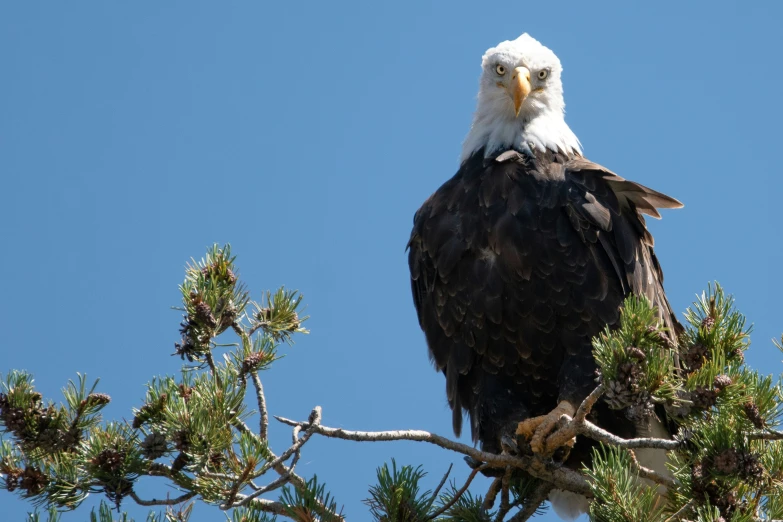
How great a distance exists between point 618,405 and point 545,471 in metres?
1.06

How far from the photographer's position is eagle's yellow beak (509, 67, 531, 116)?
14.5 feet

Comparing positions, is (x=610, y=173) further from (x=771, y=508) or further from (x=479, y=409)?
(x=771, y=508)

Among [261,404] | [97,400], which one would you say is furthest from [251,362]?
[97,400]

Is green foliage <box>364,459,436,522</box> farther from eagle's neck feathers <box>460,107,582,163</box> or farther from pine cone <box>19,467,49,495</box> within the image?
eagle's neck feathers <box>460,107,582,163</box>

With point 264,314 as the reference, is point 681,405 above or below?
below

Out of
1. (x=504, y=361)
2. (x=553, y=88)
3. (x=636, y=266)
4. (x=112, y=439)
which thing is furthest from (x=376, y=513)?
(x=553, y=88)

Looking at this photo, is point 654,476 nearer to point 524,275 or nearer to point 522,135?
point 524,275

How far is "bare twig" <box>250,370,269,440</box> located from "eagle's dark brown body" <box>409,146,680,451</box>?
4.17ft

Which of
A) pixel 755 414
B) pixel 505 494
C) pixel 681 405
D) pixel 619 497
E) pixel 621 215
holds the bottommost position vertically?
pixel 619 497

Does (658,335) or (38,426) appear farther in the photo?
(38,426)

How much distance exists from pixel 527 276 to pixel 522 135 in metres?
0.93

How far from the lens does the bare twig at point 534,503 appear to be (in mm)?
3660

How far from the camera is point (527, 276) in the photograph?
12.7 ft

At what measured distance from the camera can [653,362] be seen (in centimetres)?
243
